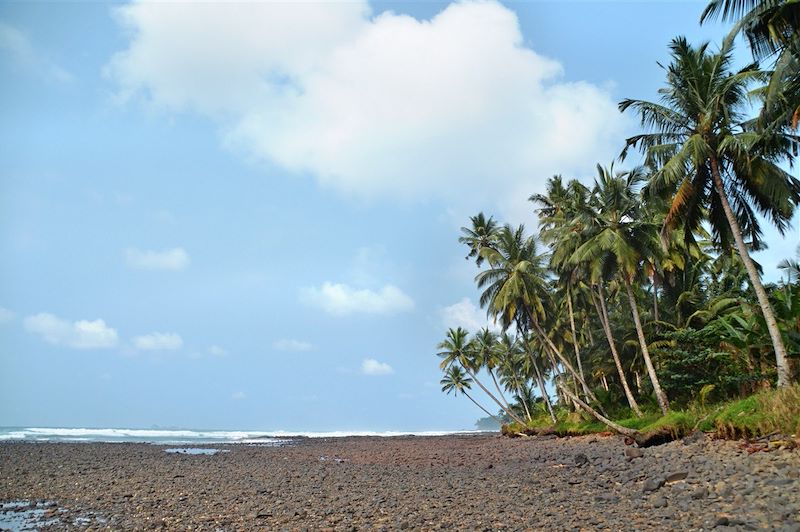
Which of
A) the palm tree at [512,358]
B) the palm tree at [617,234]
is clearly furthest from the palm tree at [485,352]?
the palm tree at [617,234]

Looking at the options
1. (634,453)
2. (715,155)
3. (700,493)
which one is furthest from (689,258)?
(700,493)

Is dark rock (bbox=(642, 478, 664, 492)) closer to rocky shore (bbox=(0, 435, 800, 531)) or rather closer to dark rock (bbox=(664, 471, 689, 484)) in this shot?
rocky shore (bbox=(0, 435, 800, 531))

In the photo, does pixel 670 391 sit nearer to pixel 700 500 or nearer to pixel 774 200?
pixel 774 200

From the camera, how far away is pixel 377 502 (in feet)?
32.3

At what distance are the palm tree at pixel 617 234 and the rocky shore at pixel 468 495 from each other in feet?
27.5

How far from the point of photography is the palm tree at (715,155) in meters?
14.5

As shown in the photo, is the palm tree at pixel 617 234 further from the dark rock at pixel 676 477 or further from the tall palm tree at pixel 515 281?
the dark rock at pixel 676 477

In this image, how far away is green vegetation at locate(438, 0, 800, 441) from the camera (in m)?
12.6

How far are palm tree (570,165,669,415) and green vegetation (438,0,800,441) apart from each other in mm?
62

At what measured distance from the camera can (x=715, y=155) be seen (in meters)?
15.4

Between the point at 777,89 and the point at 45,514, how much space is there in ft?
58.9

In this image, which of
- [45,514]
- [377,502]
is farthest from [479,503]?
[45,514]

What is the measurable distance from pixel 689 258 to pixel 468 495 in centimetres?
2246

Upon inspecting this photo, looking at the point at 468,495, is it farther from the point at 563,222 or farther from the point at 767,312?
the point at 563,222
